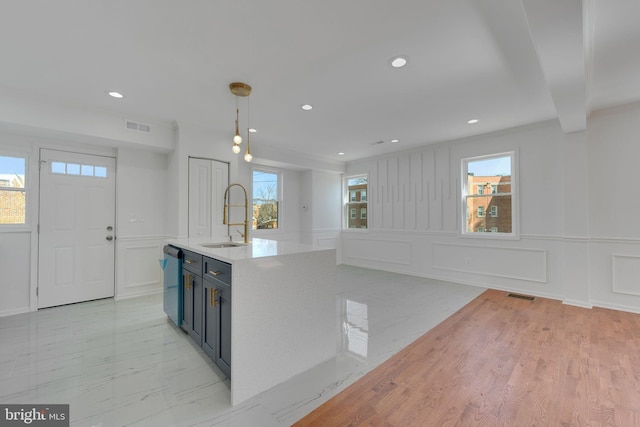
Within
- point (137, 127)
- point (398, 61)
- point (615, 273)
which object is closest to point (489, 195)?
point (615, 273)

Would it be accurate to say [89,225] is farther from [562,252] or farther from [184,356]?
[562,252]

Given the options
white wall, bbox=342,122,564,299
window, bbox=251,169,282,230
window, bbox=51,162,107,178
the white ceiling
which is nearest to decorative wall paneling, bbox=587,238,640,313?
white wall, bbox=342,122,564,299

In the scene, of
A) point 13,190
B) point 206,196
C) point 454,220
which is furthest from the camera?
point 454,220

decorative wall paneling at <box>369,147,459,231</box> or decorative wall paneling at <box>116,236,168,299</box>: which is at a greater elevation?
decorative wall paneling at <box>369,147,459,231</box>

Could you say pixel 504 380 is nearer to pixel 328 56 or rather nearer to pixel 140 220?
pixel 328 56

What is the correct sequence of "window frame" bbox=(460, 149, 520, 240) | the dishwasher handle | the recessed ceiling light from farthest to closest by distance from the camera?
"window frame" bbox=(460, 149, 520, 240) < the dishwasher handle < the recessed ceiling light

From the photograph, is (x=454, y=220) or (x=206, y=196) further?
(x=454, y=220)

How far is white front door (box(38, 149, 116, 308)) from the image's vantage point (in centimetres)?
371

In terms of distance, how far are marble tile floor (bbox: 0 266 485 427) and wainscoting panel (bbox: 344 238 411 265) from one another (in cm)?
197

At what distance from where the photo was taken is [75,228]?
390 centimetres

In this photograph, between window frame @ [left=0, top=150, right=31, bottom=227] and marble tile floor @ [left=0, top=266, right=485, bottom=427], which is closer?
marble tile floor @ [left=0, top=266, right=485, bottom=427]

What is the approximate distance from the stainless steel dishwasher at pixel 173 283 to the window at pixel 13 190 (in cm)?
218

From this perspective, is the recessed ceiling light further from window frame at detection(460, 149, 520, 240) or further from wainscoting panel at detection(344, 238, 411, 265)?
wainscoting panel at detection(344, 238, 411, 265)

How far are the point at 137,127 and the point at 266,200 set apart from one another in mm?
2679
